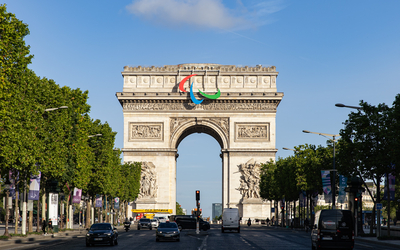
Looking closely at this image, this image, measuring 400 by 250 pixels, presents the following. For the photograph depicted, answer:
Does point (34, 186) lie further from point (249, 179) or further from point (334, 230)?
point (249, 179)

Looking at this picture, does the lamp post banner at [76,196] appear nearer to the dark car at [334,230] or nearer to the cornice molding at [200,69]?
the dark car at [334,230]

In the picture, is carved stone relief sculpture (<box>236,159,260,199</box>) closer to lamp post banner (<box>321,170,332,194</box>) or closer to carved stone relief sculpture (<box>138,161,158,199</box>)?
carved stone relief sculpture (<box>138,161,158,199</box>)

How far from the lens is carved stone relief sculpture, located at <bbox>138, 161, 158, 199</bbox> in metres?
94.7

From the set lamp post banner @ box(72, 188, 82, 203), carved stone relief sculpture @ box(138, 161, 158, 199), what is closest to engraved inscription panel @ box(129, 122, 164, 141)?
carved stone relief sculpture @ box(138, 161, 158, 199)

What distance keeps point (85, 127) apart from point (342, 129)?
25498mm

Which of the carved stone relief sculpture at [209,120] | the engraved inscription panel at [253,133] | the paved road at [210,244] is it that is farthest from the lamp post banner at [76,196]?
the engraved inscription panel at [253,133]

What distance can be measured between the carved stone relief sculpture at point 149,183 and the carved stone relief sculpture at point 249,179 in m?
14.4

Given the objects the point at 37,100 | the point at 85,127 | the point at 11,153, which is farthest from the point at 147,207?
the point at 11,153

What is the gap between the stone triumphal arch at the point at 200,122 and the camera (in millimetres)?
94625

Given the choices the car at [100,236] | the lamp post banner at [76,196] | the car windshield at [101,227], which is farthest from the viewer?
the lamp post banner at [76,196]

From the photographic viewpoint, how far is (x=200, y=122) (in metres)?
95.6

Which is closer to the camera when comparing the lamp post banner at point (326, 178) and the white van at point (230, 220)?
the lamp post banner at point (326, 178)

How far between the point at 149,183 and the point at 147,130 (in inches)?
354

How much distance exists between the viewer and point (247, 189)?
94438 millimetres
